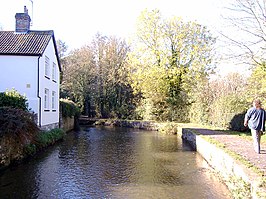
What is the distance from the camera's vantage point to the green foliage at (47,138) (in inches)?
495

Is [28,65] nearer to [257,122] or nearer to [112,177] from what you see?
[112,177]

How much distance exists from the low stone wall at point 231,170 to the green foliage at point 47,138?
6558 millimetres

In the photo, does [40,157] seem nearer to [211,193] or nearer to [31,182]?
[31,182]

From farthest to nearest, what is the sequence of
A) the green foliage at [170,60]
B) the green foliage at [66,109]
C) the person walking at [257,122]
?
the green foliage at [170,60], the green foliage at [66,109], the person walking at [257,122]

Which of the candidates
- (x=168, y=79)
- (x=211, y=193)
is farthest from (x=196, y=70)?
(x=211, y=193)

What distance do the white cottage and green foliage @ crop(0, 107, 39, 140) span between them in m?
5.85

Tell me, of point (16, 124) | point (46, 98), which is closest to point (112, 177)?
point (16, 124)

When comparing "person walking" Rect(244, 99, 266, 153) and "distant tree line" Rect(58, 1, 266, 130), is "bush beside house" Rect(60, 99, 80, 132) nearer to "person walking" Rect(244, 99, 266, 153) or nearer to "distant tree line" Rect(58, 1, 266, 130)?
"distant tree line" Rect(58, 1, 266, 130)

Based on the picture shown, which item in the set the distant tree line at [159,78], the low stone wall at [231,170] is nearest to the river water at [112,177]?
the low stone wall at [231,170]

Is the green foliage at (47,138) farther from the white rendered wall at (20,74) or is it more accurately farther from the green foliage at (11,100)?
the white rendered wall at (20,74)

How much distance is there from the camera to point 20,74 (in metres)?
16.0

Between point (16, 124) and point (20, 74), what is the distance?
781 cm

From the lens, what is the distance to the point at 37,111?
15547 mm

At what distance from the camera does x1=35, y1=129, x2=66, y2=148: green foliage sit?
12577mm
